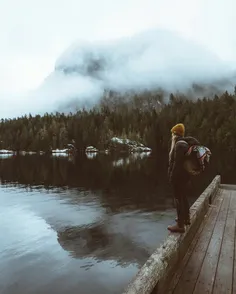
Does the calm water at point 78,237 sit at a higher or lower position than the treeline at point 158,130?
lower

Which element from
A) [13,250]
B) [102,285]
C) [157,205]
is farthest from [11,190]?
[102,285]

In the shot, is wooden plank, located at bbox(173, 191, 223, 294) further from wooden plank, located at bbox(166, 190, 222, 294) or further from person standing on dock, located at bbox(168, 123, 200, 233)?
person standing on dock, located at bbox(168, 123, 200, 233)

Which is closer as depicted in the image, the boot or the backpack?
the backpack

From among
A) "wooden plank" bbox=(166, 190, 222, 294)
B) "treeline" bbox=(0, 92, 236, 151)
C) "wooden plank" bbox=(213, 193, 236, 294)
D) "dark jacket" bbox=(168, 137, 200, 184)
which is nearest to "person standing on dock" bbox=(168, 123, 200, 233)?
"dark jacket" bbox=(168, 137, 200, 184)

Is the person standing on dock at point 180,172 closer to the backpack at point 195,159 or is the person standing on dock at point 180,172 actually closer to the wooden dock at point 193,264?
the backpack at point 195,159

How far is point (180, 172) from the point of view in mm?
7289

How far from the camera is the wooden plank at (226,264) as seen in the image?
5551mm

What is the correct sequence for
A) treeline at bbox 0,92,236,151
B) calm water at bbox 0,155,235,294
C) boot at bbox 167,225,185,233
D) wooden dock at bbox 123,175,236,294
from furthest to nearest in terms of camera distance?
treeline at bbox 0,92,236,151 < calm water at bbox 0,155,235,294 < boot at bbox 167,225,185,233 < wooden dock at bbox 123,175,236,294

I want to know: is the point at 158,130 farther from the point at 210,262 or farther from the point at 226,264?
the point at 226,264

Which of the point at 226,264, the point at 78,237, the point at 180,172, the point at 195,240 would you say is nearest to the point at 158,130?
the point at 78,237

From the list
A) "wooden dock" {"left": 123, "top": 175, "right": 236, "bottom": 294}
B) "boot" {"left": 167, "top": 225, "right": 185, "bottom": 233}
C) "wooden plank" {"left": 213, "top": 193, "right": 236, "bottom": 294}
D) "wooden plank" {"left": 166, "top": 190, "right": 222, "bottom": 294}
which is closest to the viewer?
"wooden dock" {"left": 123, "top": 175, "right": 236, "bottom": 294}

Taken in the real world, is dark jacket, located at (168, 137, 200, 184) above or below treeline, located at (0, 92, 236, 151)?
below

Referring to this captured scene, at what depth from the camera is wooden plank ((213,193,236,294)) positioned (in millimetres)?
5551

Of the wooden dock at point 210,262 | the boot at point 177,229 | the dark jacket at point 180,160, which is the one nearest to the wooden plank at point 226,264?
the wooden dock at point 210,262
